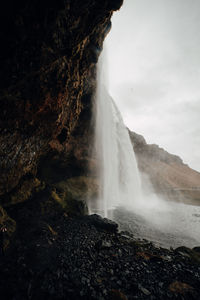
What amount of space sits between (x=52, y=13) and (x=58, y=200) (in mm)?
14581

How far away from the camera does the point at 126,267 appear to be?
5.72 m

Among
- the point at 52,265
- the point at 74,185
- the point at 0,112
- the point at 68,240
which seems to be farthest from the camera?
the point at 74,185

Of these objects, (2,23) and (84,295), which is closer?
(84,295)

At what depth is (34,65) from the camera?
23.1 ft

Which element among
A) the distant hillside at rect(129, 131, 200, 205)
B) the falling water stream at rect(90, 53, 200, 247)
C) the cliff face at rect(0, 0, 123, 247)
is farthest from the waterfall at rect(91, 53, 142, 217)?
the distant hillside at rect(129, 131, 200, 205)

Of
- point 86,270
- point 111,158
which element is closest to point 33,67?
point 86,270

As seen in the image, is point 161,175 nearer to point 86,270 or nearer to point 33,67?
point 86,270

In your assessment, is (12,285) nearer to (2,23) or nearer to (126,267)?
(126,267)

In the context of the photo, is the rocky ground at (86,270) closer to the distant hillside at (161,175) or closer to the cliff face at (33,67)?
the cliff face at (33,67)

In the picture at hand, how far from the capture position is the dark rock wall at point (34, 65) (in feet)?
18.6

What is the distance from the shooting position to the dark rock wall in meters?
5.66

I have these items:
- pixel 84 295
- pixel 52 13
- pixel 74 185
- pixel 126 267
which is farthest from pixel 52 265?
pixel 74 185

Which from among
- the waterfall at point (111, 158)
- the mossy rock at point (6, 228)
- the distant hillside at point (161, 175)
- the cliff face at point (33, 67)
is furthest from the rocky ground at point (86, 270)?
the distant hillside at point (161, 175)

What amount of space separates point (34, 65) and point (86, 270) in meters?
10.4
